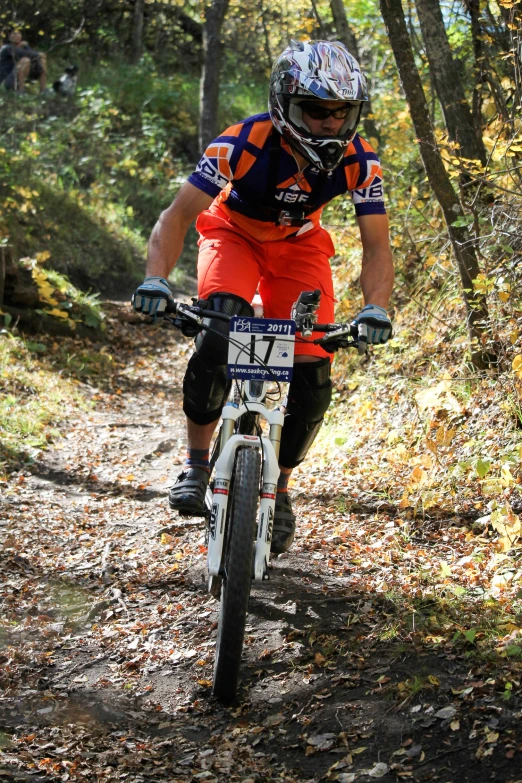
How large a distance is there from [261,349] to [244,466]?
0.50 m

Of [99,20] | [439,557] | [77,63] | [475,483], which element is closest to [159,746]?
[439,557]

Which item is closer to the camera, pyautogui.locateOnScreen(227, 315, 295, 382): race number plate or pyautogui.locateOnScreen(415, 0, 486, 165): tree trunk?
pyautogui.locateOnScreen(227, 315, 295, 382): race number plate

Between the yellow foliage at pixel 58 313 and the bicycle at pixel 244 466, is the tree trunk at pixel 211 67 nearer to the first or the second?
the yellow foliage at pixel 58 313

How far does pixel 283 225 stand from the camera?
399 centimetres

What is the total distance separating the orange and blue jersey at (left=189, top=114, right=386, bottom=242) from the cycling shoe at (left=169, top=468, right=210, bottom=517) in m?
1.22

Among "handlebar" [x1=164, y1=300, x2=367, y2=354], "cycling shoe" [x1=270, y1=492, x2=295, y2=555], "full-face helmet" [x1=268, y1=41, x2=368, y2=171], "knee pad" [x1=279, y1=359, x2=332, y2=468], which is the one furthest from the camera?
"cycling shoe" [x1=270, y1=492, x2=295, y2=555]

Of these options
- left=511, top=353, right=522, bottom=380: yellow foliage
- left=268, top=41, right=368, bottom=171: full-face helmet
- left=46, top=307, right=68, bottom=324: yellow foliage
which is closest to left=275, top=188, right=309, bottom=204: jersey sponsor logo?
left=268, top=41, right=368, bottom=171: full-face helmet

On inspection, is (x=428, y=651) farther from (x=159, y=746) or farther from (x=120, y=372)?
(x=120, y=372)

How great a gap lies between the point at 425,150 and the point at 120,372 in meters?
5.38

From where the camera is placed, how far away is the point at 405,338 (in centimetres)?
662

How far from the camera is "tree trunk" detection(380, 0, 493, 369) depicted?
17.3ft

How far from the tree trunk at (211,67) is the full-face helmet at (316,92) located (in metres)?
11.5

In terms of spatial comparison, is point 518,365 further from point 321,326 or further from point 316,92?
point 316,92

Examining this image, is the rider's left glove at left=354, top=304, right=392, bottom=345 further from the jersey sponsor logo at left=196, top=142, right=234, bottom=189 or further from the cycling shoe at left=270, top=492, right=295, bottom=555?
the cycling shoe at left=270, top=492, right=295, bottom=555
